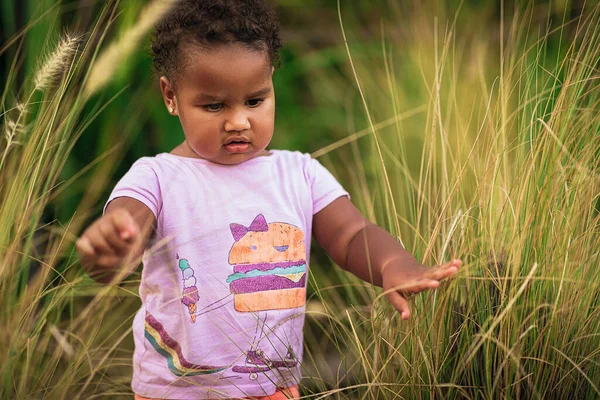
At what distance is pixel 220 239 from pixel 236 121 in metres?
0.24

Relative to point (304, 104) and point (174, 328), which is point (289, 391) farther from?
point (304, 104)

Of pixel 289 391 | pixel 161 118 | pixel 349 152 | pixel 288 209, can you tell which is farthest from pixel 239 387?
pixel 349 152

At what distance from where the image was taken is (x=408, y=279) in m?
1.51

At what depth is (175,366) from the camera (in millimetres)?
1638

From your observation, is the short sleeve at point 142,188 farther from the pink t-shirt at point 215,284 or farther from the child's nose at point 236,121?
the child's nose at point 236,121

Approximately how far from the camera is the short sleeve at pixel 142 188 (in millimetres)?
1624

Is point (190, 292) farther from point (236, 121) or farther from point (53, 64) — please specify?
point (53, 64)

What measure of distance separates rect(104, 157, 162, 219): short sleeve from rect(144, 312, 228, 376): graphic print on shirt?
230mm

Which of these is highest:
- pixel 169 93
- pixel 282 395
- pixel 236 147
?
pixel 169 93

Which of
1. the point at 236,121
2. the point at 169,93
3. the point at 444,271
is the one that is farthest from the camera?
the point at 169,93

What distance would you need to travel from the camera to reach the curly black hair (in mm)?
1634

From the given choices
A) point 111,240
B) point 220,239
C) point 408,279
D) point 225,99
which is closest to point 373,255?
point 408,279

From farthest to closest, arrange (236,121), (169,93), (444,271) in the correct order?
(169,93)
(236,121)
(444,271)

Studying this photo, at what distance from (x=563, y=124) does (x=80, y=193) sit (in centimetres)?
180
